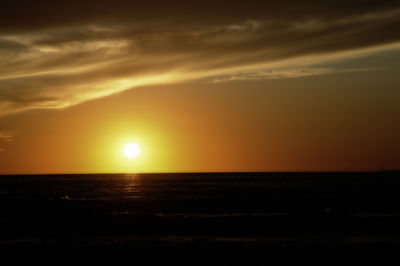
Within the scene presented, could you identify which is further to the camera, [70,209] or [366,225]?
[70,209]

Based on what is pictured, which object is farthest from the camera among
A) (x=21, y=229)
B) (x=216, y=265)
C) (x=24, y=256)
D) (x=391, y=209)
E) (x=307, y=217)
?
(x=391, y=209)

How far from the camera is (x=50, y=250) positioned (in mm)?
29703

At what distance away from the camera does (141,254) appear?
27969mm

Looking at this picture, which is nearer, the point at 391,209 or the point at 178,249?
the point at 178,249

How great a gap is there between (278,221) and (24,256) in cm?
2183

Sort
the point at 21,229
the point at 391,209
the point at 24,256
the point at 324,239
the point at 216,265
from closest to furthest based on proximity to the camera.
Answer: the point at 216,265, the point at 24,256, the point at 324,239, the point at 21,229, the point at 391,209

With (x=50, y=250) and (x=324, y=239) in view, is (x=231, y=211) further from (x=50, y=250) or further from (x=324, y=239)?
(x=50, y=250)

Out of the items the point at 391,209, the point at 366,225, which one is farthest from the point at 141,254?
the point at 391,209

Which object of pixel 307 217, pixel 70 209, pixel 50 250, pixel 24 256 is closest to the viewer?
pixel 24 256

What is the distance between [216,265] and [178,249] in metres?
5.21

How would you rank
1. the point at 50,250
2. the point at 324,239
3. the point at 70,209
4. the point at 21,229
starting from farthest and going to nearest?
the point at 70,209, the point at 21,229, the point at 324,239, the point at 50,250

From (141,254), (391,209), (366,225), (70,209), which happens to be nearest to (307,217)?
(366,225)

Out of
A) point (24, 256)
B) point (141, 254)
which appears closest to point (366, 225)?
point (141, 254)

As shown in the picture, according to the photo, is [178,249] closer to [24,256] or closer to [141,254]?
[141,254]
